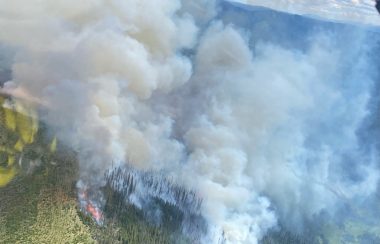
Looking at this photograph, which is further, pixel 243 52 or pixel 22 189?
pixel 243 52

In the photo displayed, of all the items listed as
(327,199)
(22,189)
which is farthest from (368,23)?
(22,189)

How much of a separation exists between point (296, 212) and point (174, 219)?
43343 millimetres

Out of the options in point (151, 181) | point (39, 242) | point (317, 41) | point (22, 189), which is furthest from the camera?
point (317, 41)

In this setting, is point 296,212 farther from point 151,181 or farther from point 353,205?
point 151,181

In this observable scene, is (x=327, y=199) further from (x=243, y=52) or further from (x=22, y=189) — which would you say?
(x=22, y=189)

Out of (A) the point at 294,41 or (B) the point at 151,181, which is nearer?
(B) the point at 151,181

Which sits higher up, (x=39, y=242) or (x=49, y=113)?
(x=49, y=113)

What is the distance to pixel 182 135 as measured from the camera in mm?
132875

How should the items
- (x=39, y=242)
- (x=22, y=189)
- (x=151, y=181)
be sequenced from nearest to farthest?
(x=39, y=242) < (x=22, y=189) < (x=151, y=181)

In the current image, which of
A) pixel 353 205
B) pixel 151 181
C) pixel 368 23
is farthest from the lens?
pixel 353 205

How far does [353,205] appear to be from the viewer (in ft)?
501

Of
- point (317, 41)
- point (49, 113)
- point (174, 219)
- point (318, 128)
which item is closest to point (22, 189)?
point (49, 113)

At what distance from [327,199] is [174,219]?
196ft

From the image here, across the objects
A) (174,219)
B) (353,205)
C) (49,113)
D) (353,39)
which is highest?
(353,39)
